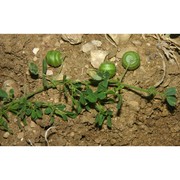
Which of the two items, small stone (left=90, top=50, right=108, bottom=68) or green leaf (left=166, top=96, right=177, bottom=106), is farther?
small stone (left=90, top=50, right=108, bottom=68)

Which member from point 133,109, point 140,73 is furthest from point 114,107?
point 140,73

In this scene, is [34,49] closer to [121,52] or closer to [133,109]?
[121,52]

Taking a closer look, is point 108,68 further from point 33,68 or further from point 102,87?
point 33,68

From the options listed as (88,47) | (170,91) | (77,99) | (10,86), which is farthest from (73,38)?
(170,91)

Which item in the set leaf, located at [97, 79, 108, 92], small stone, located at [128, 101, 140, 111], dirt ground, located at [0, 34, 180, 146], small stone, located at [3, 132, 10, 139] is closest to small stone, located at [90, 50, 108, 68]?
dirt ground, located at [0, 34, 180, 146]

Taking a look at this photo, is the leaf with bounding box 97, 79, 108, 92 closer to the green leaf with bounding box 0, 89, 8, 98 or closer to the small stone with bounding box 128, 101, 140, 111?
the small stone with bounding box 128, 101, 140, 111
